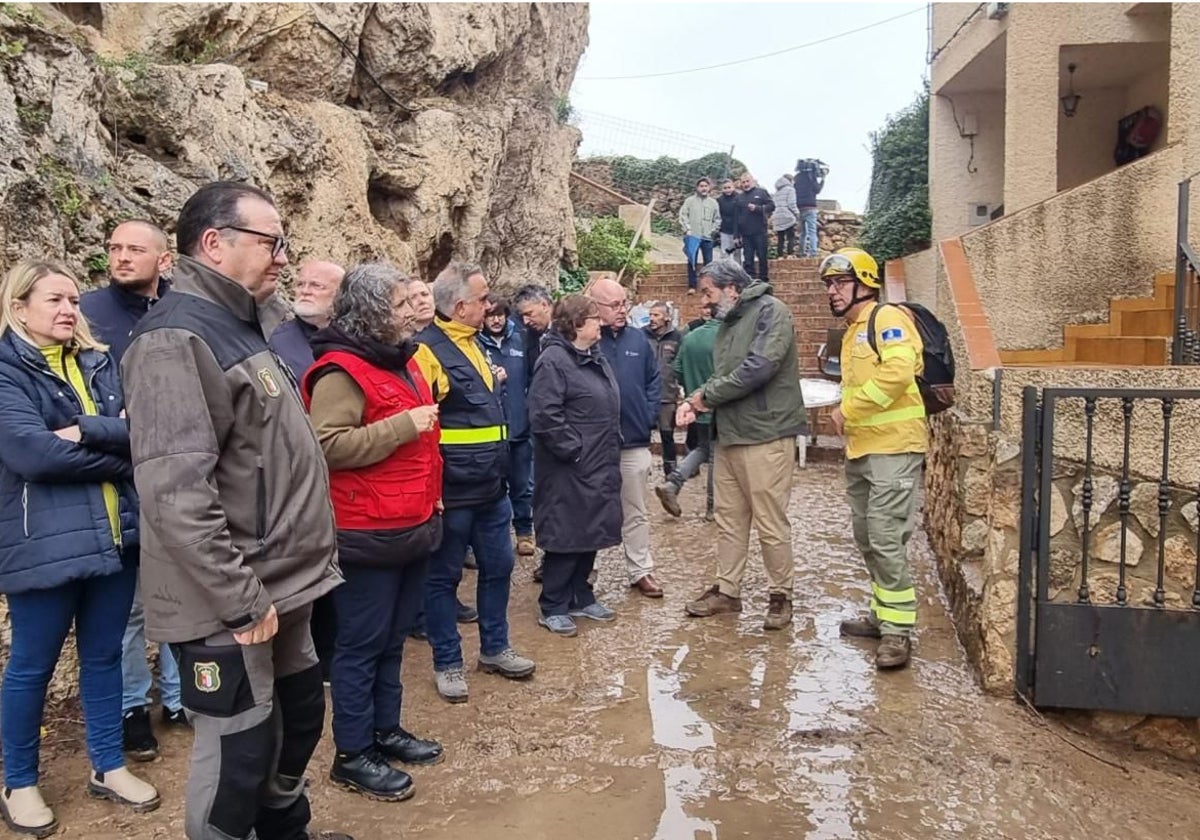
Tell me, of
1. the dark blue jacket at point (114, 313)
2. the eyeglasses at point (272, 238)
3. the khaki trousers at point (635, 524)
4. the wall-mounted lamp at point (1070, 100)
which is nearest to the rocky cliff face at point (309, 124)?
the dark blue jacket at point (114, 313)

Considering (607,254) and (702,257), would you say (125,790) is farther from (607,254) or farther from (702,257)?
(702,257)

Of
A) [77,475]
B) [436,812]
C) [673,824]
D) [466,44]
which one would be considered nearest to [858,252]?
[673,824]

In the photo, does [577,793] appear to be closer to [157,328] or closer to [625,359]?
[157,328]

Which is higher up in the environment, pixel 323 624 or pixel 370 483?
Result: pixel 370 483

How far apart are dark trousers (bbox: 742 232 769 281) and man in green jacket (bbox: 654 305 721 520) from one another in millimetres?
7252

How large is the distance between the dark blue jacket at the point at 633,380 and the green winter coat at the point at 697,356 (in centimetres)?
82

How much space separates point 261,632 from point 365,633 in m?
0.99

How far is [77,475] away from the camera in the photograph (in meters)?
3.14

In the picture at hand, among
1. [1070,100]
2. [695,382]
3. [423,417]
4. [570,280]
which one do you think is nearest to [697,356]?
[695,382]

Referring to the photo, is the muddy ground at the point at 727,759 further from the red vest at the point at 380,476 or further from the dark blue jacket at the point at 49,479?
the red vest at the point at 380,476

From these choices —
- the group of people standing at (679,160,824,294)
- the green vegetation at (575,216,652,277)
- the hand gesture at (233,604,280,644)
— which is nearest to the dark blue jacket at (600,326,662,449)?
the hand gesture at (233,604,280,644)

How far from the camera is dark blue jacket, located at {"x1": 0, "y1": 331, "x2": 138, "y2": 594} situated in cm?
304

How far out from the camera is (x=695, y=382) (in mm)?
7453

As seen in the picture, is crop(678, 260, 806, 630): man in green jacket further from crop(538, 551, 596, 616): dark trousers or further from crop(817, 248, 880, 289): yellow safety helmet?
crop(538, 551, 596, 616): dark trousers
